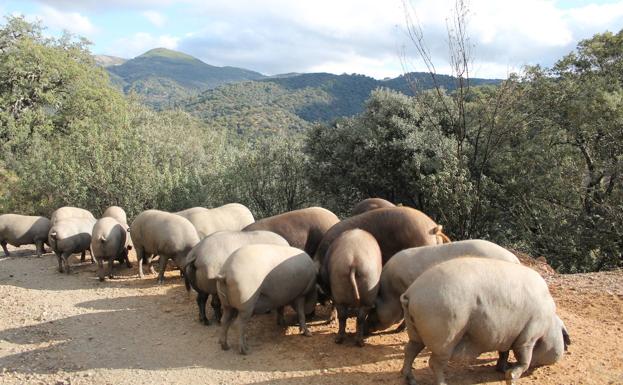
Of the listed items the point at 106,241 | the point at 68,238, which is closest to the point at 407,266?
the point at 106,241

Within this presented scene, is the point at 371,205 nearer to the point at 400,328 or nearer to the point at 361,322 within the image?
the point at 400,328

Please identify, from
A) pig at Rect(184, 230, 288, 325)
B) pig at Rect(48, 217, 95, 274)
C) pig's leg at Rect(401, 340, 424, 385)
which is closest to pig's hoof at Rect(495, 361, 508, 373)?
pig's leg at Rect(401, 340, 424, 385)

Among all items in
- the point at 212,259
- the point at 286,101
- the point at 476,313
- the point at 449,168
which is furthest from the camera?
the point at 286,101

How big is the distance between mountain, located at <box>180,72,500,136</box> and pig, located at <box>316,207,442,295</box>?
178 ft

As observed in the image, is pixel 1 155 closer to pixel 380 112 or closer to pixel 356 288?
pixel 380 112

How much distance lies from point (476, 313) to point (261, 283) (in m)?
2.72

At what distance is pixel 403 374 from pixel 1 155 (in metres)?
21.9

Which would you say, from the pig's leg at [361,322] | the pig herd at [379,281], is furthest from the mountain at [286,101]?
the pig's leg at [361,322]

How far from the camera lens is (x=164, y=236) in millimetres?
9406

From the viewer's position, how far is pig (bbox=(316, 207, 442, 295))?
7.46 m

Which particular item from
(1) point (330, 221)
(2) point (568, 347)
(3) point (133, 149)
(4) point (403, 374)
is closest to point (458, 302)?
(4) point (403, 374)

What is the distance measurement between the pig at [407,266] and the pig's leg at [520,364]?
113 centimetres

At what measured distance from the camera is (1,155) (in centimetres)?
2167

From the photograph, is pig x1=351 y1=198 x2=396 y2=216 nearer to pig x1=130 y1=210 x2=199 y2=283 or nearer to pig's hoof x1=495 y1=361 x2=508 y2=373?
pig x1=130 y1=210 x2=199 y2=283
